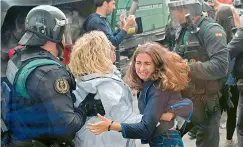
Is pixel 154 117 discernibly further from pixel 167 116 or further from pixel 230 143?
pixel 230 143

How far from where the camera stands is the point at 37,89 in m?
2.42

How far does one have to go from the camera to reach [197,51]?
11.7ft

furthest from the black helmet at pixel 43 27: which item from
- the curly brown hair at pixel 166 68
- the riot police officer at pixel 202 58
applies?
the riot police officer at pixel 202 58

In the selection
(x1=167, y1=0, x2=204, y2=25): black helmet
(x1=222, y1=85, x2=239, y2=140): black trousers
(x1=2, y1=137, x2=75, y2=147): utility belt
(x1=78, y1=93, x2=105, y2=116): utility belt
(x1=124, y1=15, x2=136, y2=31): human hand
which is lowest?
(x1=222, y1=85, x2=239, y2=140): black trousers

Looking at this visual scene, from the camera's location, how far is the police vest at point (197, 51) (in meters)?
3.52

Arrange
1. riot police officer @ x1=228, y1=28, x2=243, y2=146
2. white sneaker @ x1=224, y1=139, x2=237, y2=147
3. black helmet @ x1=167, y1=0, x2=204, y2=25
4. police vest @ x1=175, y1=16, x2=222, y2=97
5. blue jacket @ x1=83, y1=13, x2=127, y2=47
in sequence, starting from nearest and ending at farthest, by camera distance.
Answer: police vest @ x1=175, y1=16, x2=222, y2=97 → black helmet @ x1=167, y1=0, x2=204, y2=25 → riot police officer @ x1=228, y1=28, x2=243, y2=146 → blue jacket @ x1=83, y1=13, x2=127, y2=47 → white sneaker @ x1=224, y1=139, x2=237, y2=147

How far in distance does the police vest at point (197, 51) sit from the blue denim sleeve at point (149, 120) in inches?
37.6

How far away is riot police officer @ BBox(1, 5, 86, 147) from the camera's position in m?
2.43

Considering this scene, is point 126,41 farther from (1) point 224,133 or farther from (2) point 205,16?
(2) point 205,16

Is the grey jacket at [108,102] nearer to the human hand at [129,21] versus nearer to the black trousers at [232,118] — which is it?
the human hand at [129,21]

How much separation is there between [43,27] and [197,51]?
1.53 m

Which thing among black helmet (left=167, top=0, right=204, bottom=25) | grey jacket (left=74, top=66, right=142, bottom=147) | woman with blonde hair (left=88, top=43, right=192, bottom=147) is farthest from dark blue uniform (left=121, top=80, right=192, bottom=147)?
black helmet (left=167, top=0, right=204, bottom=25)

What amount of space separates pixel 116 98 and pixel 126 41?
5.69 m

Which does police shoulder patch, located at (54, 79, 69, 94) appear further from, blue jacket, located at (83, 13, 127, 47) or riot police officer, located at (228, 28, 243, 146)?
blue jacket, located at (83, 13, 127, 47)
